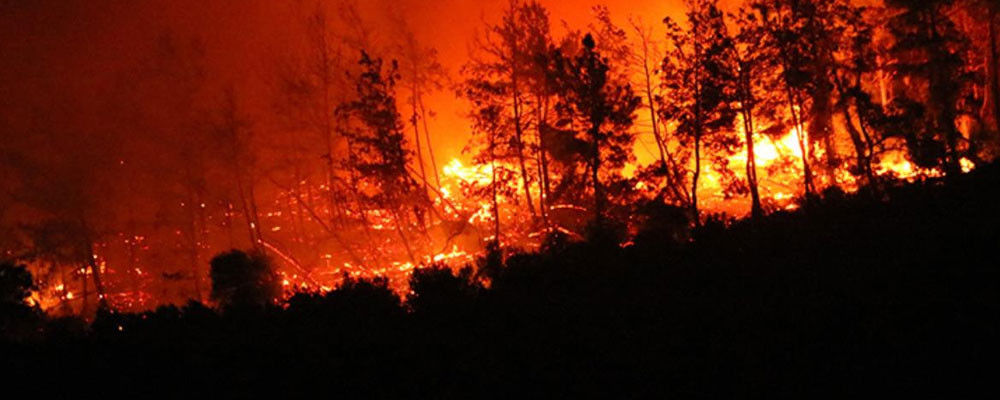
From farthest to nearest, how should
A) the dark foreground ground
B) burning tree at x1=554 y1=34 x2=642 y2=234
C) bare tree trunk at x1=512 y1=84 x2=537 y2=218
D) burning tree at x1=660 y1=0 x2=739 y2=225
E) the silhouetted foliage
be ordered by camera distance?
bare tree trunk at x1=512 y1=84 x2=537 y2=218 → burning tree at x1=554 y1=34 x2=642 y2=234 → burning tree at x1=660 y1=0 x2=739 y2=225 → the silhouetted foliage → the dark foreground ground

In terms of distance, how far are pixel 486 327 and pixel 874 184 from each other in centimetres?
1471

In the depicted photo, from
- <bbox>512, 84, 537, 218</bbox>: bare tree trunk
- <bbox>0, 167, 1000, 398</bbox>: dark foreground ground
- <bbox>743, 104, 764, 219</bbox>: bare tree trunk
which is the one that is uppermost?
<bbox>512, 84, 537, 218</bbox>: bare tree trunk

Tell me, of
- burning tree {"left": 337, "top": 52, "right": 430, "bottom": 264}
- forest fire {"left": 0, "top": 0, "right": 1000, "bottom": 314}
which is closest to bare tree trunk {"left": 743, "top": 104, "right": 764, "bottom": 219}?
forest fire {"left": 0, "top": 0, "right": 1000, "bottom": 314}

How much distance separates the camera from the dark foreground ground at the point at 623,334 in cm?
464

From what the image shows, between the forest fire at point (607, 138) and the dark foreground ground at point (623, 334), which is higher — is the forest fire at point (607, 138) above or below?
above

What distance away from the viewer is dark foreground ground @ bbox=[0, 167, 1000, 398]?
15.2 feet

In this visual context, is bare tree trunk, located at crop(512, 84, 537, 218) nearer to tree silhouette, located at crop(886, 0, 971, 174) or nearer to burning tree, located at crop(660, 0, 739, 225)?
burning tree, located at crop(660, 0, 739, 225)

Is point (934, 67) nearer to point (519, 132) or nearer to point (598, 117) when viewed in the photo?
point (598, 117)

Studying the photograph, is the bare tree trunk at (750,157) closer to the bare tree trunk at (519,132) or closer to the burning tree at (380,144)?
the bare tree trunk at (519,132)

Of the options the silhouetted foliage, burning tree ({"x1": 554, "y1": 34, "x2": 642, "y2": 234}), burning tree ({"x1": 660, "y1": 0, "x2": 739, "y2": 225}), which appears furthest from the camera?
burning tree ({"x1": 554, "y1": 34, "x2": 642, "y2": 234})

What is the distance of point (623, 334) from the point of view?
5723 millimetres

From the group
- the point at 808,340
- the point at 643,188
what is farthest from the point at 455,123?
the point at 808,340

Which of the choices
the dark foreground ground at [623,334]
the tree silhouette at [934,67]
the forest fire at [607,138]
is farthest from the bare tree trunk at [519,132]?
the dark foreground ground at [623,334]

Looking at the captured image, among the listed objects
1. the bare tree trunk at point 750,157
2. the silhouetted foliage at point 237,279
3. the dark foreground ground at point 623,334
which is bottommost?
the dark foreground ground at point 623,334
